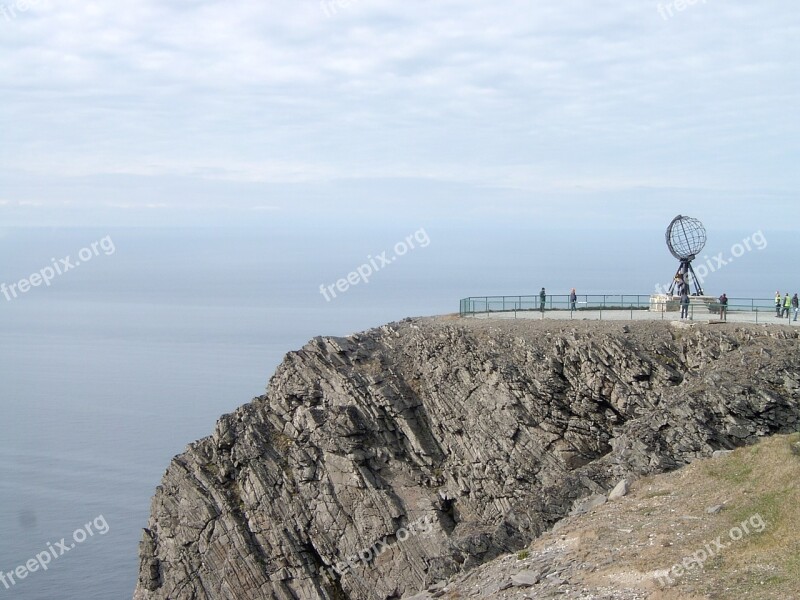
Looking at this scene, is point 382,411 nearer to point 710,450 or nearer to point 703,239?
point 710,450

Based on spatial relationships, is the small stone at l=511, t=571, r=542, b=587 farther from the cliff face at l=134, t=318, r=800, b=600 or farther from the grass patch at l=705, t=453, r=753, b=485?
the cliff face at l=134, t=318, r=800, b=600

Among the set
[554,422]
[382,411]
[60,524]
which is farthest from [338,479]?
[60,524]

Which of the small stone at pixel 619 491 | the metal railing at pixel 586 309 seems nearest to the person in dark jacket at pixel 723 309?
the metal railing at pixel 586 309

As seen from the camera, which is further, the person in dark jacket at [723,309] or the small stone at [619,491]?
the person in dark jacket at [723,309]

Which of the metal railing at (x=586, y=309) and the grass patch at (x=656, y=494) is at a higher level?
the metal railing at (x=586, y=309)

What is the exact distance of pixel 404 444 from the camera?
48.3 m

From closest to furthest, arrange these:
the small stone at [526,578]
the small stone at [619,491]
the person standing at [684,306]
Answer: the small stone at [526,578], the small stone at [619,491], the person standing at [684,306]

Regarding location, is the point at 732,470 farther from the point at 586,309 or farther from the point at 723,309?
the point at 586,309

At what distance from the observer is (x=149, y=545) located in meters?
49.3

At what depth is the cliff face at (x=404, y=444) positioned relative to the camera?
149 feet

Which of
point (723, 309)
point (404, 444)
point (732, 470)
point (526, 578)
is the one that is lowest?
point (526, 578)

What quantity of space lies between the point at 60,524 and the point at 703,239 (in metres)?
47.5

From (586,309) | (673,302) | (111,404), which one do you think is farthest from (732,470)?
(111,404)

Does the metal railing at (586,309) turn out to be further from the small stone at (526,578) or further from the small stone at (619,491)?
the small stone at (526,578)
